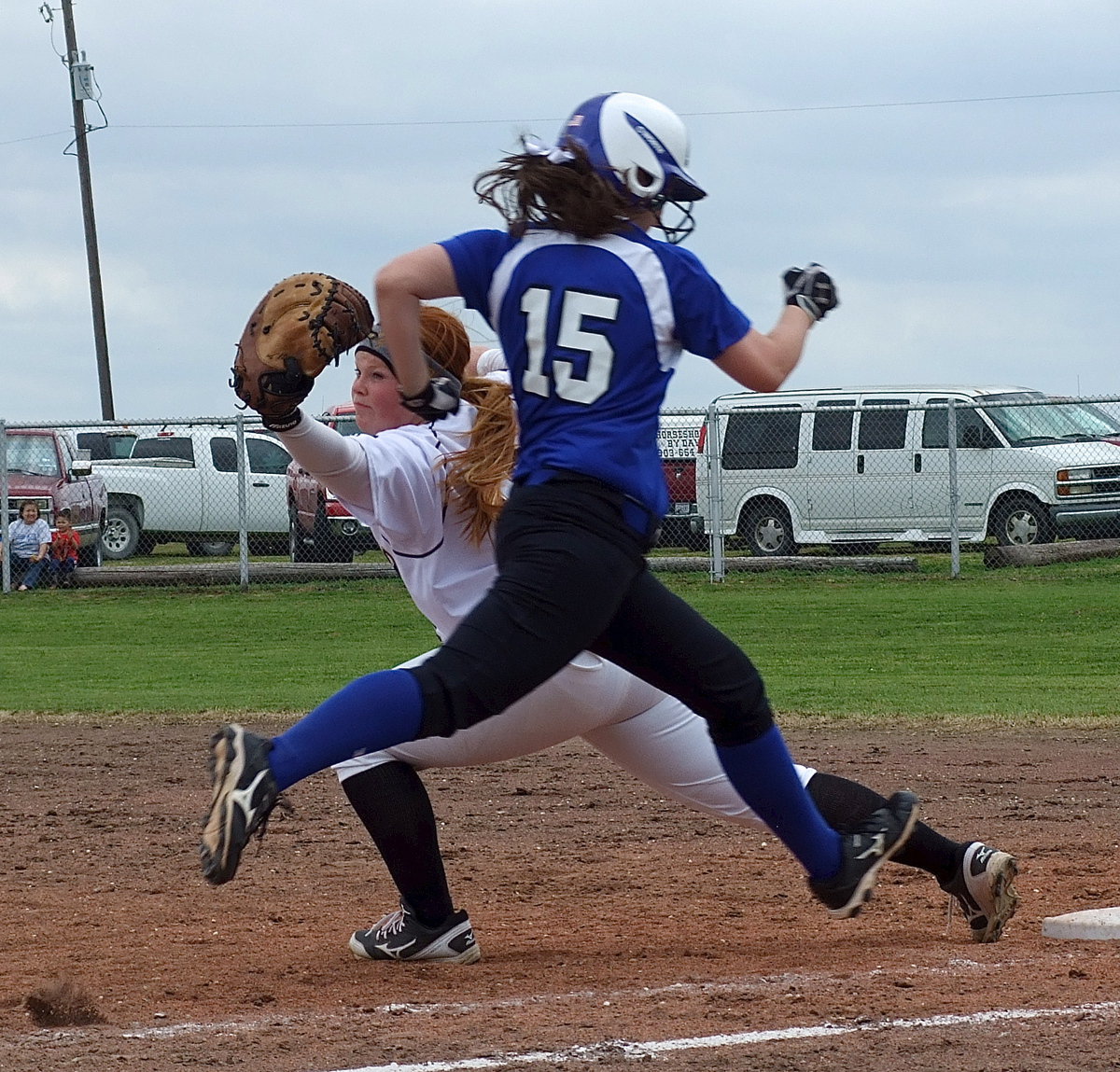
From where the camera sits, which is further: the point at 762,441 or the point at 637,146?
the point at 762,441

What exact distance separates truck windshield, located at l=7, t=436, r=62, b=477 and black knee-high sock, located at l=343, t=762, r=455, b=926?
16.4m

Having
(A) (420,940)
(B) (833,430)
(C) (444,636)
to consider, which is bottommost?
(B) (833,430)

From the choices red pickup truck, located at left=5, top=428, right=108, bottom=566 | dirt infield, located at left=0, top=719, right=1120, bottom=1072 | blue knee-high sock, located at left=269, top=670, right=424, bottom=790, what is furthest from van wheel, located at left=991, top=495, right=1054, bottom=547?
blue knee-high sock, located at left=269, top=670, right=424, bottom=790

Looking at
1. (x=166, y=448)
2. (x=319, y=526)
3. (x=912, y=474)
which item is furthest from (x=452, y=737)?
(x=166, y=448)

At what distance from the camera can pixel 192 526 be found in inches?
856

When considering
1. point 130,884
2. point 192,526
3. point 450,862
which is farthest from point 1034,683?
point 192,526

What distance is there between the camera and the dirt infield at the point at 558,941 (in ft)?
11.3

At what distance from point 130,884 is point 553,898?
4.54 ft

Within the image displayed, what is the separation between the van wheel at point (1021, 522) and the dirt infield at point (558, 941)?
10884mm

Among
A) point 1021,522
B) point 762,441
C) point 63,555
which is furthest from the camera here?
point 762,441

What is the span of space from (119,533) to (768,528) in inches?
324

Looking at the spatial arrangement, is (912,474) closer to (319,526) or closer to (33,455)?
(319,526)

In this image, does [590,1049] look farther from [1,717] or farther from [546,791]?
[1,717]

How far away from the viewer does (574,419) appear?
135 inches
